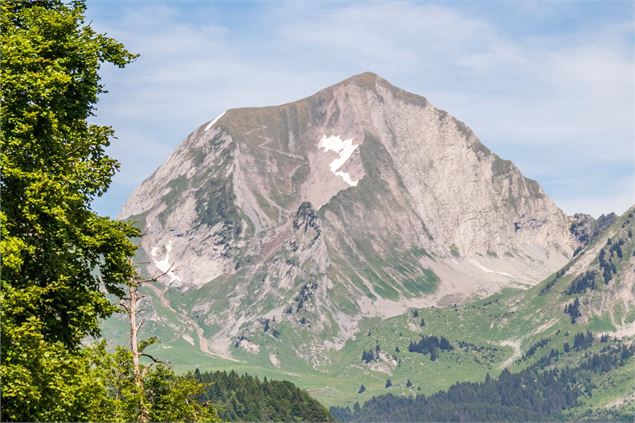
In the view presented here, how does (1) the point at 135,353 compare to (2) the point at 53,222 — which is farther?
(1) the point at 135,353

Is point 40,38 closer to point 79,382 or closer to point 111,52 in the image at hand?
point 111,52

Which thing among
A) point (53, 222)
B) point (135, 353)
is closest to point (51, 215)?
point (53, 222)

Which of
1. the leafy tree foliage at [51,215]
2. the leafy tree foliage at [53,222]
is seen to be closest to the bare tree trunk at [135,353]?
the leafy tree foliage at [53,222]

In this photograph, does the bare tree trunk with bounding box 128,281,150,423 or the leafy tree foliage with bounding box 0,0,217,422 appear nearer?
the leafy tree foliage with bounding box 0,0,217,422

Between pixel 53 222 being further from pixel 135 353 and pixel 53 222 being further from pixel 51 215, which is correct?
pixel 135 353

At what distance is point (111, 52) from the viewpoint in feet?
179

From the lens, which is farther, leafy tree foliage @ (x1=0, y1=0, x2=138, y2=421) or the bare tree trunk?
the bare tree trunk

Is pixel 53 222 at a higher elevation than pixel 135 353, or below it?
higher

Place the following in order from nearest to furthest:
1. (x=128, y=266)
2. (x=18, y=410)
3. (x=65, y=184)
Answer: (x=18, y=410)
(x=65, y=184)
(x=128, y=266)

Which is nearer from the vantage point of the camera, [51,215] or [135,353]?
[51,215]

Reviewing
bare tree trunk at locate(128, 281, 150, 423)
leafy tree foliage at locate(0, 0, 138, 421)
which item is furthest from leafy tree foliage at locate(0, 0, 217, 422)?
bare tree trunk at locate(128, 281, 150, 423)

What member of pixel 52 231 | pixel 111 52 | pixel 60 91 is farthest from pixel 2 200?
pixel 111 52

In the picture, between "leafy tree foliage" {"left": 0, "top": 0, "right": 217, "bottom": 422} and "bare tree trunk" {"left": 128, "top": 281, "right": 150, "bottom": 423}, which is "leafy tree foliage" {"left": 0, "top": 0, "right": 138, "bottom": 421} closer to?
"leafy tree foliage" {"left": 0, "top": 0, "right": 217, "bottom": 422}

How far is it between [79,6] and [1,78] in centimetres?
1039
